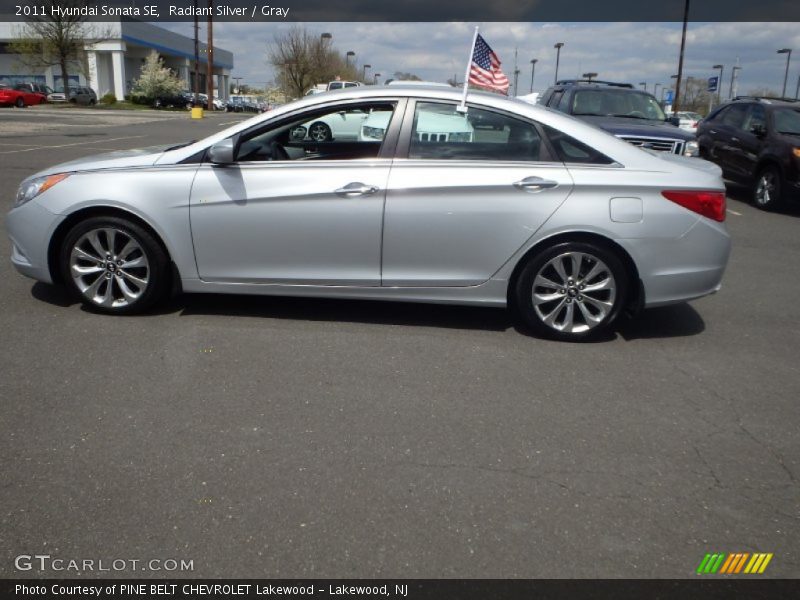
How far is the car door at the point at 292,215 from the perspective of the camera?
186 inches

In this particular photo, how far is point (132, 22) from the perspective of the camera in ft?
215

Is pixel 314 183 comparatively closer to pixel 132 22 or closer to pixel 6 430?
pixel 6 430

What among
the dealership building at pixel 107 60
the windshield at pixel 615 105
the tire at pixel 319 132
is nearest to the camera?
the tire at pixel 319 132

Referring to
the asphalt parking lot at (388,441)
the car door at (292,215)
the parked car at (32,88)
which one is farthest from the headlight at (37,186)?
the parked car at (32,88)

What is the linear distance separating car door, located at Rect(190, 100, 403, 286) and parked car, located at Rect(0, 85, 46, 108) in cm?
4501

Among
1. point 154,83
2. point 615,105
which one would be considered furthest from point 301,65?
point 615,105

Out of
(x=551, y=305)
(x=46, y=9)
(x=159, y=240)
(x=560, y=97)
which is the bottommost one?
(x=551, y=305)

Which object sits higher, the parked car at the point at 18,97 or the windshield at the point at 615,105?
the parked car at the point at 18,97

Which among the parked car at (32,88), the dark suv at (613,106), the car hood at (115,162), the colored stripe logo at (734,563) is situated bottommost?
the colored stripe logo at (734,563)

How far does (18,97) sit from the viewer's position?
141 ft

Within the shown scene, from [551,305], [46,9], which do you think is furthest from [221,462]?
[46,9]

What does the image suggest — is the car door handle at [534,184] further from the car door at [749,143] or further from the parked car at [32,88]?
the parked car at [32,88]

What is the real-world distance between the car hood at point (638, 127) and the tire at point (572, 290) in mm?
5862

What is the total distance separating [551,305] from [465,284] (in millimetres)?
618
